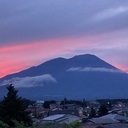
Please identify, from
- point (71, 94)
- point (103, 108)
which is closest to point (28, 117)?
point (103, 108)

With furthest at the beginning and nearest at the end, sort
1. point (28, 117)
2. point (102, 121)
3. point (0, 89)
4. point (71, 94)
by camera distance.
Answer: point (71, 94)
point (0, 89)
point (102, 121)
point (28, 117)

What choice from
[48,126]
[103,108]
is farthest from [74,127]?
[103,108]

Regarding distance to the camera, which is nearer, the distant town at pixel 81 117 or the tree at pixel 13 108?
the distant town at pixel 81 117

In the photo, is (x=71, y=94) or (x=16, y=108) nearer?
(x=16, y=108)

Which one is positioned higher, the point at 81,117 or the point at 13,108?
the point at 13,108

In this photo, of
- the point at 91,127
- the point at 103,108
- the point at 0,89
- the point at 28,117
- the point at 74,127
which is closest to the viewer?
the point at 74,127

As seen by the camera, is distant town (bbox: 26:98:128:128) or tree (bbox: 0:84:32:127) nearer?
distant town (bbox: 26:98:128:128)

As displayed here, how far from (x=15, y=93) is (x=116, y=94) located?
6948 inches

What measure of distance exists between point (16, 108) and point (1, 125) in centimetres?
1027

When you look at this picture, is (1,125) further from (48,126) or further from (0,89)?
(0,89)

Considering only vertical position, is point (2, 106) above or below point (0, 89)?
below

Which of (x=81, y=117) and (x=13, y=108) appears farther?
(x=81, y=117)

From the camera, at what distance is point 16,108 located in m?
21.8

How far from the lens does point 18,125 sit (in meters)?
11.1
